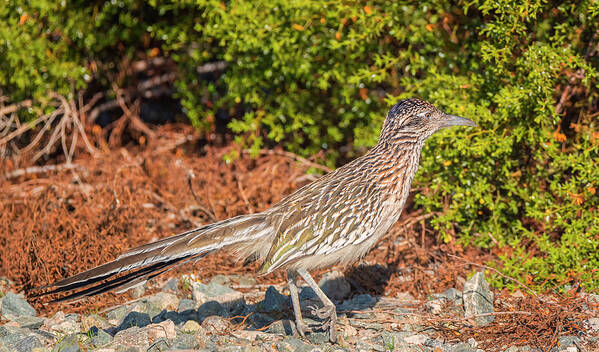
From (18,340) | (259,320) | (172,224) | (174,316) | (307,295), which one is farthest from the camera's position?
(172,224)

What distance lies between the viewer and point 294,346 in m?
4.86

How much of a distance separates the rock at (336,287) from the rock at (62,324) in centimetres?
208

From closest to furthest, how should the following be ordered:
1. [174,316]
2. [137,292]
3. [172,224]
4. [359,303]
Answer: [174,316] < [359,303] < [137,292] < [172,224]

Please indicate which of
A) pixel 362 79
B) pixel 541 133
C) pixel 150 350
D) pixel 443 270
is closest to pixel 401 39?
pixel 362 79

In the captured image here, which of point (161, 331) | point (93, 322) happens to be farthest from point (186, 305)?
point (161, 331)

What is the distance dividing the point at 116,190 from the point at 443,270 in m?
3.22

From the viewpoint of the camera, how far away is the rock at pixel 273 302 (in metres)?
5.73

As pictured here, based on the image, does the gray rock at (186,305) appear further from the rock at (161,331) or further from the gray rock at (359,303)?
the gray rock at (359,303)

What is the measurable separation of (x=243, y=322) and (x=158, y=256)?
35.9 inches

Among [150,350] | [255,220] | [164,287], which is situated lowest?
[164,287]

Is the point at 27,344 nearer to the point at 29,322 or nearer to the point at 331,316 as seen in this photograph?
the point at 29,322

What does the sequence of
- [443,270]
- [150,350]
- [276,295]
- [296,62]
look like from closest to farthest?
[150,350] < [276,295] < [443,270] < [296,62]

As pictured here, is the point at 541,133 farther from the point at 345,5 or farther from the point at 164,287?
the point at 164,287

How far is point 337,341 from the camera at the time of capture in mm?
5086
